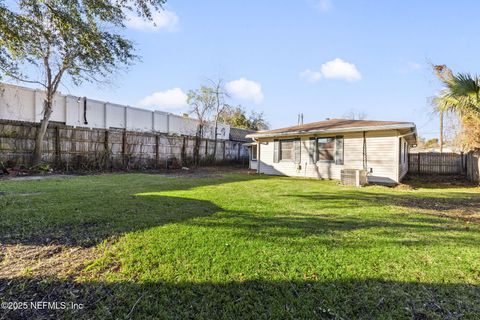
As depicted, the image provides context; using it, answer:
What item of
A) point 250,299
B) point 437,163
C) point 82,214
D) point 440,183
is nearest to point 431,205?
point 250,299

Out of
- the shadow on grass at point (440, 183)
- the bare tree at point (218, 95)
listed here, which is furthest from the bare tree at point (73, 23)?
the bare tree at point (218, 95)

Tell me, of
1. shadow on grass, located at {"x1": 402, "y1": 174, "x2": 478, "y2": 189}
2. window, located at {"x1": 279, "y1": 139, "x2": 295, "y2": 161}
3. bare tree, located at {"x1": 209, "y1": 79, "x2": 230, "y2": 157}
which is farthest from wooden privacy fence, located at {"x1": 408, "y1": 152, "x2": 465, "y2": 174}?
bare tree, located at {"x1": 209, "y1": 79, "x2": 230, "y2": 157}

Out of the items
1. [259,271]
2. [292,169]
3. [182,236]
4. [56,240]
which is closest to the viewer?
[259,271]

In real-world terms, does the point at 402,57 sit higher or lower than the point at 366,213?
higher

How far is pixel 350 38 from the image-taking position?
10672mm

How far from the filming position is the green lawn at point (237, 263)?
72.3 inches

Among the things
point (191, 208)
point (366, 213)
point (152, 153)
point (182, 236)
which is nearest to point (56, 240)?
point (182, 236)

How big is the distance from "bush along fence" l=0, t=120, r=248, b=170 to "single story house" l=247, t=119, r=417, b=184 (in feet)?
18.1

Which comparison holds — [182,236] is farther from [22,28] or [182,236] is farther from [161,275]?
[22,28]

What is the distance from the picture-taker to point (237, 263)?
7.88ft

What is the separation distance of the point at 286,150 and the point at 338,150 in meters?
2.72

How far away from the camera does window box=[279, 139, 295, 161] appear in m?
12.9

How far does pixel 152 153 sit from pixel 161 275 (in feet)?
44.9

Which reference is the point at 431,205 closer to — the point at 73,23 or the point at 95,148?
the point at 73,23
